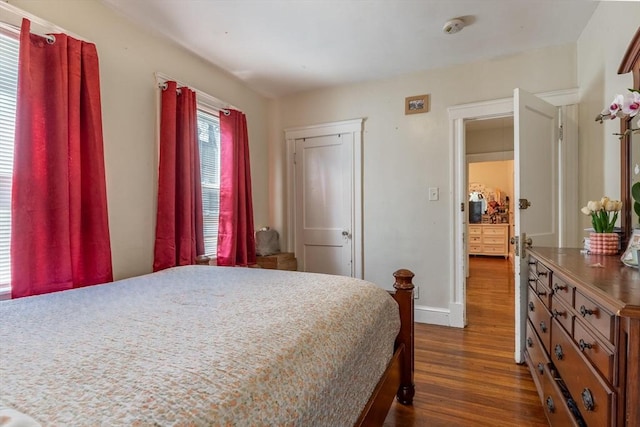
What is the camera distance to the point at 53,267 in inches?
67.7

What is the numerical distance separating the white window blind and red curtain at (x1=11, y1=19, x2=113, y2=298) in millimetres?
126

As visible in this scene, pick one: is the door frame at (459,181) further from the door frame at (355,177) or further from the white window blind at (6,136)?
the white window blind at (6,136)

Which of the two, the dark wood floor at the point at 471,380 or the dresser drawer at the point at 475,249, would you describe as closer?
the dark wood floor at the point at 471,380

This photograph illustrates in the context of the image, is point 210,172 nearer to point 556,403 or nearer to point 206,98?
point 206,98

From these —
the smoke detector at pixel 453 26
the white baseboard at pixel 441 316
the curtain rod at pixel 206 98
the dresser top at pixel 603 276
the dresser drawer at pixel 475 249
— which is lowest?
the white baseboard at pixel 441 316

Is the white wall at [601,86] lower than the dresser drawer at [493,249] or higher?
higher

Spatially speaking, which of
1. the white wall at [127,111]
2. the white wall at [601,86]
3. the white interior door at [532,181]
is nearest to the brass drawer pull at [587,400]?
the white interior door at [532,181]

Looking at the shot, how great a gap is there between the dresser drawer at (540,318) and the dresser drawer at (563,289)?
0.19 m

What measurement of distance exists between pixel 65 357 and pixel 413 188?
2917mm

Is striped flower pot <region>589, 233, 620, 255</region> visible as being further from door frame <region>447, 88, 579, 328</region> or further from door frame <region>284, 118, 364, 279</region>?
door frame <region>284, 118, 364, 279</region>

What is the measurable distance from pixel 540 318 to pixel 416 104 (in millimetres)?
2188

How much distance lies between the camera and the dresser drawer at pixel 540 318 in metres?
1.58

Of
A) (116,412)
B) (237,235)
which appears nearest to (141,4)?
(237,235)

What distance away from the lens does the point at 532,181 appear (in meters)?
2.30
